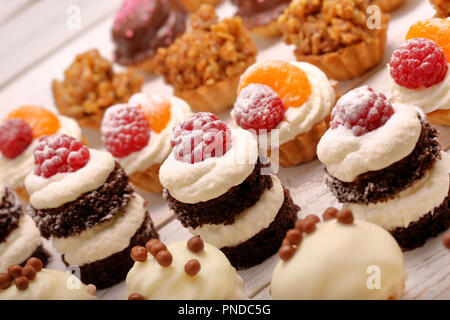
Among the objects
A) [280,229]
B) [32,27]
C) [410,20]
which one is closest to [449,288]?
[280,229]

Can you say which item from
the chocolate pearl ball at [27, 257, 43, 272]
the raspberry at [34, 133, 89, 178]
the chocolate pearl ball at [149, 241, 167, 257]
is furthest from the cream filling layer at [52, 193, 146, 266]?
the chocolate pearl ball at [149, 241, 167, 257]

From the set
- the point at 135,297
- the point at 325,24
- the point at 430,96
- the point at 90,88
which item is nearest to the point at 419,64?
the point at 430,96

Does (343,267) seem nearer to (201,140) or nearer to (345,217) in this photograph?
(345,217)

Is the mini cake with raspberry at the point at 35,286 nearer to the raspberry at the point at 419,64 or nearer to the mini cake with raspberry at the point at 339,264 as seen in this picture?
the mini cake with raspberry at the point at 339,264

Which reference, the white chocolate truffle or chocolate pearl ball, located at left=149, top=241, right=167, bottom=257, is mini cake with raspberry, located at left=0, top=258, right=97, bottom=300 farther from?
the white chocolate truffle

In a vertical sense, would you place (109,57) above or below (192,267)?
below

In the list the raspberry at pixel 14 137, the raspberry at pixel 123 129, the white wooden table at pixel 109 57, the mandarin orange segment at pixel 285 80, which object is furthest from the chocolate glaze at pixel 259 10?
the raspberry at pixel 14 137
